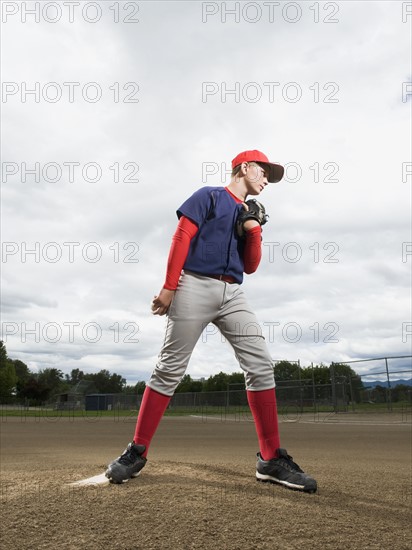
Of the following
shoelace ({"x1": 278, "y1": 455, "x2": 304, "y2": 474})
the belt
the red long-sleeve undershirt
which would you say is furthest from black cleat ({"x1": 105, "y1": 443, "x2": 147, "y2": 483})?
the belt

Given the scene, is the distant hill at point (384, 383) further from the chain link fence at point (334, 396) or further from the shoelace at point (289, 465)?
the shoelace at point (289, 465)

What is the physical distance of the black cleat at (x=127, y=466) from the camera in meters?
2.93

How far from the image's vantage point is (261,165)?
12.1 feet

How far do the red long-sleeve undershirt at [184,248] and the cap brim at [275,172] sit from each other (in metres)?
0.57

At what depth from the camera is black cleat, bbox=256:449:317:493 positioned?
2.96 m

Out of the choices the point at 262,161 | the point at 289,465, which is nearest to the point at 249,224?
the point at 262,161

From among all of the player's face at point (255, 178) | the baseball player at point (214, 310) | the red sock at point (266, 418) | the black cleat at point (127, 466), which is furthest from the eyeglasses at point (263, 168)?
the black cleat at point (127, 466)

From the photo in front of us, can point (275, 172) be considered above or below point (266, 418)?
above

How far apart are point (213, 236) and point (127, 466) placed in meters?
1.50

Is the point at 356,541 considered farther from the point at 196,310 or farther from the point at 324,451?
the point at 324,451

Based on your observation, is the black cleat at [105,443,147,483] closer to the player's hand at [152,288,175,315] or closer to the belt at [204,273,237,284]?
the player's hand at [152,288,175,315]

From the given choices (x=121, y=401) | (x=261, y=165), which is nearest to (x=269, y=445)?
(x=261, y=165)

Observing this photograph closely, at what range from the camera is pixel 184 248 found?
10.5 feet

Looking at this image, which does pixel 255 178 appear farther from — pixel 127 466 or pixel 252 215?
pixel 127 466
